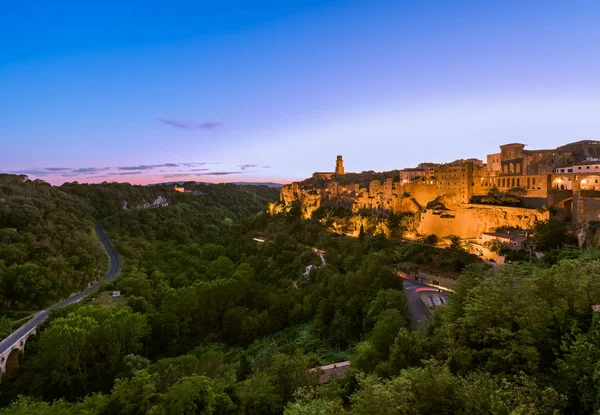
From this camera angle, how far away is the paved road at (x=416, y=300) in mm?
23122

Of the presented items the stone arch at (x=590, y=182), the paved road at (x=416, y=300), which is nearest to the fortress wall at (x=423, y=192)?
the stone arch at (x=590, y=182)

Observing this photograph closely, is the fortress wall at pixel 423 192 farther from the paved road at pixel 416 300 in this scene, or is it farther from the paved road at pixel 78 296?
the paved road at pixel 78 296

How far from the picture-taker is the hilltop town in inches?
1247

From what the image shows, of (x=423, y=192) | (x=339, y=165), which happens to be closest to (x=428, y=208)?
(x=423, y=192)

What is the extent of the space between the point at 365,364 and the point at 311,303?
17.6m

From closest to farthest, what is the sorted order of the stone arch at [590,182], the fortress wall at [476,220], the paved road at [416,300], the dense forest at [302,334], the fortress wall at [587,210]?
1. the dense forest at [302,334]
2. the paved road at [416,300]
3. the fortress wall at [587,210]
4. the stone arch at [590,182]
5. the fortress wall at [476,220]

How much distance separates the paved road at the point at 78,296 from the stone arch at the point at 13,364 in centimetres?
73

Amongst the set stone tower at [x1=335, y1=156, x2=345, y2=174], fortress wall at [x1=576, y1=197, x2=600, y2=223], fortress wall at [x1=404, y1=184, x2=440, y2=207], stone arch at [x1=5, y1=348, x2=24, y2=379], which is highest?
stone tower at [x1=335, y1=156, x2=345, y2=174]

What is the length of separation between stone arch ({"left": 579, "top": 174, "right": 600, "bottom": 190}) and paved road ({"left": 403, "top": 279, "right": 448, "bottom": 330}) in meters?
18.8

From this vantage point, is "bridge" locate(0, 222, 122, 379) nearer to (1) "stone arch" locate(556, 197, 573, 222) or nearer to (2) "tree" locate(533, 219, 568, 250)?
(2) "tree" locate(533, 219, 568, 250)

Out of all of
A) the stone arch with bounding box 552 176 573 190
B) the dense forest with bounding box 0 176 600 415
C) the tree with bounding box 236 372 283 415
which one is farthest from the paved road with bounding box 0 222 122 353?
the stone arch with bounding box 552 176 573 190

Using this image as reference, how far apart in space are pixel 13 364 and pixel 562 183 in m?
52.0

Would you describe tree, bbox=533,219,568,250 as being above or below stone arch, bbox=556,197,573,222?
below

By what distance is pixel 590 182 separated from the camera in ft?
105
